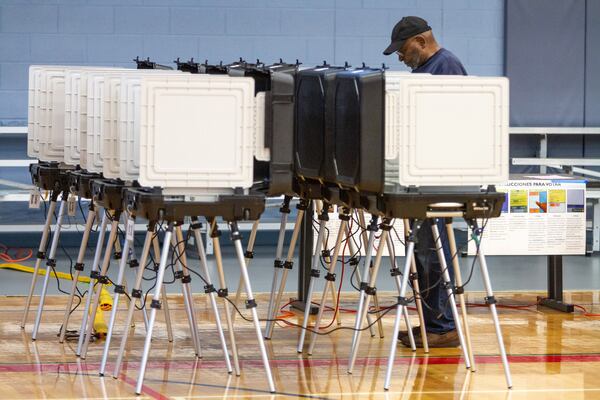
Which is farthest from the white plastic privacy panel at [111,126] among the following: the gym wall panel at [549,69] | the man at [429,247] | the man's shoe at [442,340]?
the gym wall panel at [549,69]

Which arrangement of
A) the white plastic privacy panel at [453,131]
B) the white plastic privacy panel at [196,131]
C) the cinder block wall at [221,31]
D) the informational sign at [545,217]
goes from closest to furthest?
1. the white plastic privacy panel at [196,131]
2. the white plastic privacy panel at [453,131]
3. the informational sign at [545,217]
4. the cinder block wall at [221,31]

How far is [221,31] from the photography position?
32.8 ft

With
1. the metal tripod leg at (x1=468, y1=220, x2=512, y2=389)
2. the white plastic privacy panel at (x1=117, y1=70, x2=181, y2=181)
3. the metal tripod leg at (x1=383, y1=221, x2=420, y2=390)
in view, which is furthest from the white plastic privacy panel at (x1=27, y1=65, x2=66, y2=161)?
the metal tripod leg at (x1=468, y1=220, x2=512, y2=389)

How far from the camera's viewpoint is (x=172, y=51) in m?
9.95

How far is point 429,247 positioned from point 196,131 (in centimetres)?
159

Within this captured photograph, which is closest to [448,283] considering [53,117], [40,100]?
[53,117]

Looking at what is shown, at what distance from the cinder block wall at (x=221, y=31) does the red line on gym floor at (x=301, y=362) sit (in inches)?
194

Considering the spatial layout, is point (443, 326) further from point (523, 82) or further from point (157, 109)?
point (523, 82)

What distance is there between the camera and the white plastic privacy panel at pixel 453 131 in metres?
4.60

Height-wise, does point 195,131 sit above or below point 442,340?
above

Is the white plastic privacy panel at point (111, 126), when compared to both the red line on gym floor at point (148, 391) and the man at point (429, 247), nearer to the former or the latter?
the red line on gym floor at point (148, 391)

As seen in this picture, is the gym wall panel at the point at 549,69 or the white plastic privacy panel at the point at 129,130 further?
the gym wall panel at the point at 549,69

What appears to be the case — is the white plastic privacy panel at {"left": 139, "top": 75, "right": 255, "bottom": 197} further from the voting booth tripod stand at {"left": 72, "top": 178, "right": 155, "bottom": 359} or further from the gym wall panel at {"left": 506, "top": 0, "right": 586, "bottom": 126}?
the gym wall panel at {"left": 506, "top": 0, "right": 586, "bottom": 126}

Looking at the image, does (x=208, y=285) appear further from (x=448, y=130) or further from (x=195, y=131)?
Result: (x=448, y=130)
